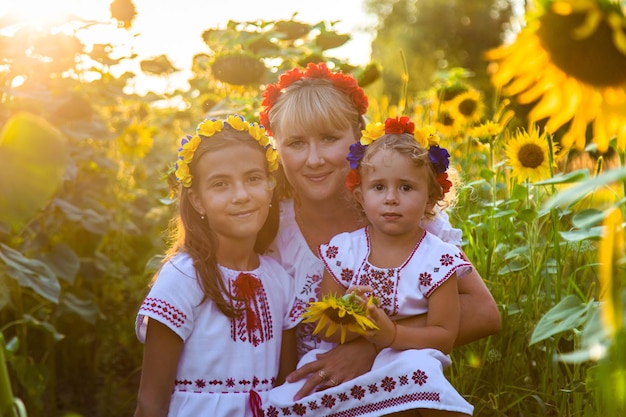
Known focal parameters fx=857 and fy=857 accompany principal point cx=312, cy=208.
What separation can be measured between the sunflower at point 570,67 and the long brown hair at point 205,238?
3.93 feet

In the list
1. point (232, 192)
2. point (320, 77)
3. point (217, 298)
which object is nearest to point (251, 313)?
point (217, 298)

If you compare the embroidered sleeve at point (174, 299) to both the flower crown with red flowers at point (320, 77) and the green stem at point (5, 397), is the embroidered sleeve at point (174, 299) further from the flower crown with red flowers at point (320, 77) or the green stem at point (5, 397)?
the green stem at point (5, 397)

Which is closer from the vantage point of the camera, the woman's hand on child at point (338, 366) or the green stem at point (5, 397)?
the green stem at point (5, 397)

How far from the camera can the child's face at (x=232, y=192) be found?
2307 mm

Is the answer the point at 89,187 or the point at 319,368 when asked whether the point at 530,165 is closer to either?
the point at 319,368

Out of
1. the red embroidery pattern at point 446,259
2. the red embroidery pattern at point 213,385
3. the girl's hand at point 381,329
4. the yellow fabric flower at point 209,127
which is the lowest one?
the red embroidery pattern at point 213,385

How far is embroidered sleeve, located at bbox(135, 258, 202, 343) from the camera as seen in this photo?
2203 mm

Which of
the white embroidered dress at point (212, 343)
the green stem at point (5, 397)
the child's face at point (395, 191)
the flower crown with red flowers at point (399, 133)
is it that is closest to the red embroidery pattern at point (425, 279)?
the child's face at point (395, 191)

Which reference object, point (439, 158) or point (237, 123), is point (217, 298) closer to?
point (237, 123)

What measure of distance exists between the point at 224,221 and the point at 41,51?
125 centimetres

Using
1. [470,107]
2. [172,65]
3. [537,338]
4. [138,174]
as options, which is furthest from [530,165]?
[138,174]

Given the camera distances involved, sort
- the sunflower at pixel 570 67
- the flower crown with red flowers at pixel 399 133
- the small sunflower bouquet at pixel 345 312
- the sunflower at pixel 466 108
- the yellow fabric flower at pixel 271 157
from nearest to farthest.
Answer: the sunflower at pixel 570 67 < the small sunflower bouquet at pixel 345 312 < the flower crown with red flowers at pixel 399 133 < the yellow fabric flower at pixel 271 157 < the sunflower at pixel 466 108

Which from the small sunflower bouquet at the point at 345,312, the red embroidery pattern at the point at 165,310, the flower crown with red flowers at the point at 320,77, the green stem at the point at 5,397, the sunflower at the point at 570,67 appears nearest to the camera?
the green stem at the point at 5,397

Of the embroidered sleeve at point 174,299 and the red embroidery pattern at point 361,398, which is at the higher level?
the embroidered sleeve at point 174,299
